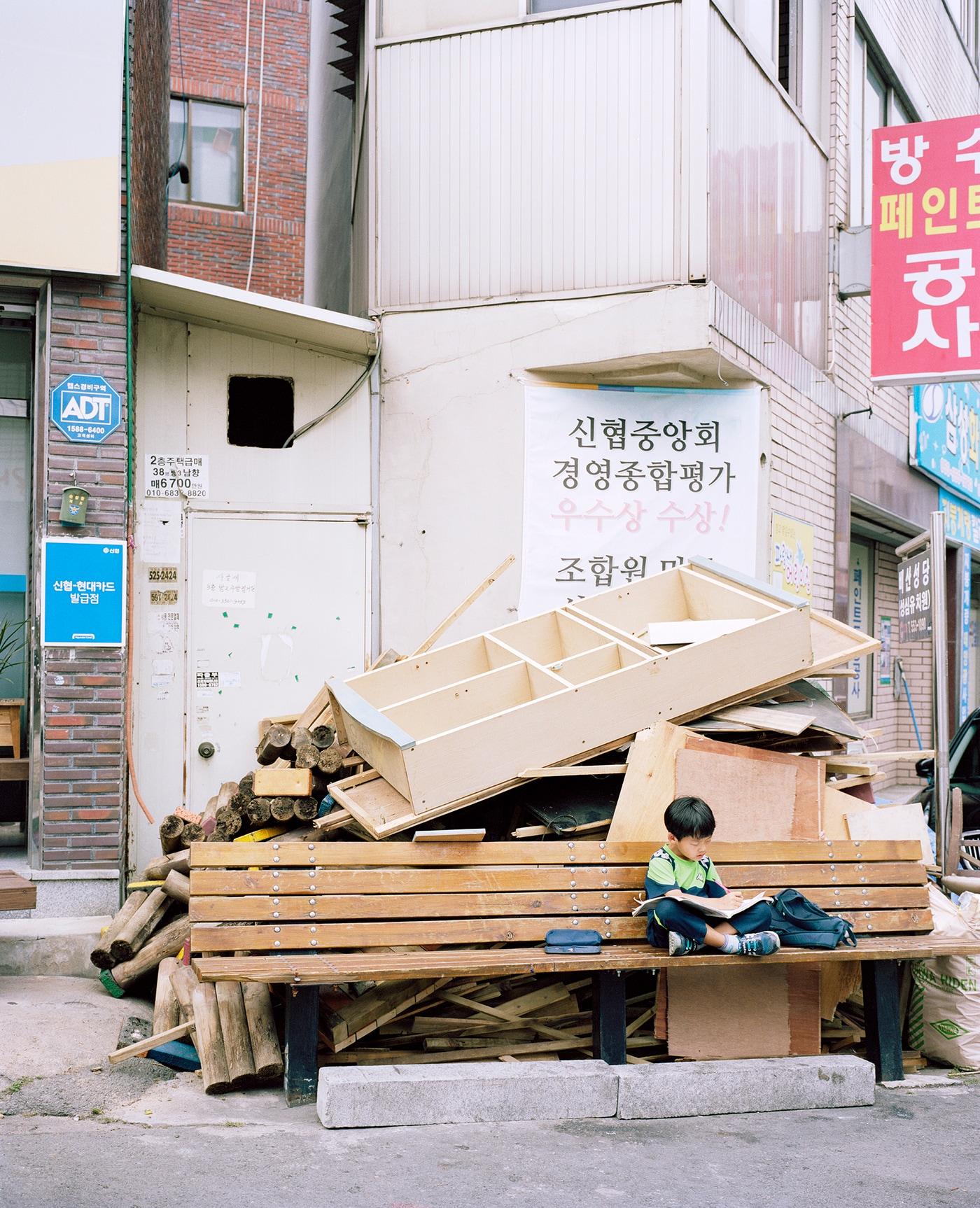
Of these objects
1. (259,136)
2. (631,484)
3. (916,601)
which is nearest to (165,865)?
(631,484)

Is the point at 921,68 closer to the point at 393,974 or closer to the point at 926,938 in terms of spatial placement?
the point at 926,938

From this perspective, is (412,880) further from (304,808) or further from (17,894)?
(17,894)

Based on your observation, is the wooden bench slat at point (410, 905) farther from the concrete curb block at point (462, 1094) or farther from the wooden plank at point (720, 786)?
the concrete curb block at point (462, 1094)

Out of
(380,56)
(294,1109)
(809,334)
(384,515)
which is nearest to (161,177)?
(380,56)

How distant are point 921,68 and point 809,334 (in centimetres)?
560

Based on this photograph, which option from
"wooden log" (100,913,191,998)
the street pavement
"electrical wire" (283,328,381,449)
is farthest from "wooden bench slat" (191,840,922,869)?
"electrical wire" (283,328,381,449)

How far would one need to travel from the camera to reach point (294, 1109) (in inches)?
183

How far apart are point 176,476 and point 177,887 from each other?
2706 mm

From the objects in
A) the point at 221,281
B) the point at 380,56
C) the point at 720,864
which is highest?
the point at 221,281

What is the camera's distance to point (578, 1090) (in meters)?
4.64

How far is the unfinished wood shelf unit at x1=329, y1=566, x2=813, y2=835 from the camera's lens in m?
5.03

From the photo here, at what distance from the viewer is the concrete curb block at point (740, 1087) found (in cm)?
469

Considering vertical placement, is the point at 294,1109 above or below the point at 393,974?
below

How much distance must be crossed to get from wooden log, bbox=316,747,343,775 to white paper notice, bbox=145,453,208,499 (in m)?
2.27
